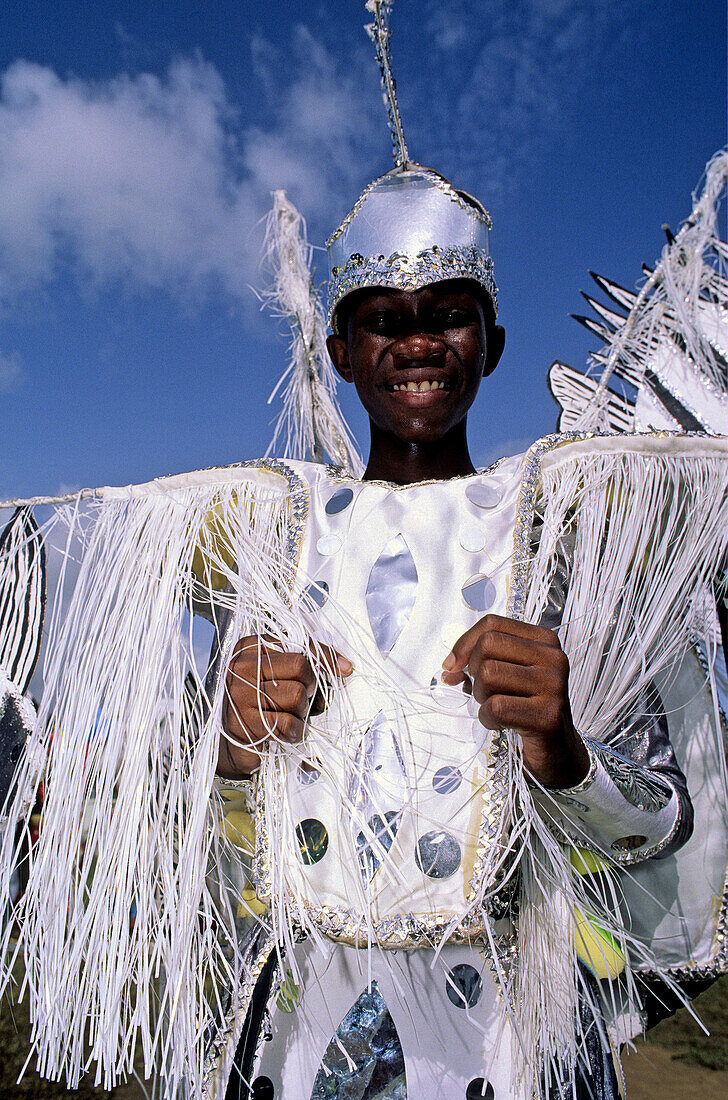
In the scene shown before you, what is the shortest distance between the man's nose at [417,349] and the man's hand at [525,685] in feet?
1.96

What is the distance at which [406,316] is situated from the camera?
1350mm

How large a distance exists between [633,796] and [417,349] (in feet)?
2.72

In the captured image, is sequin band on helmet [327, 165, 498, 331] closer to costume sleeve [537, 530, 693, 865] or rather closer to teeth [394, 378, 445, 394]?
teeth [394, 378, 445, 394]

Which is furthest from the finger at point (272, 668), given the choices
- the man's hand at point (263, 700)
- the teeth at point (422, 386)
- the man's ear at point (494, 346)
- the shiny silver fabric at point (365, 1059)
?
the man's ear at point (494, 346)

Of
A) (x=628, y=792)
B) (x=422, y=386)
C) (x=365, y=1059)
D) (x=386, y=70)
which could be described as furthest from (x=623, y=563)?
(x=386, y=70)

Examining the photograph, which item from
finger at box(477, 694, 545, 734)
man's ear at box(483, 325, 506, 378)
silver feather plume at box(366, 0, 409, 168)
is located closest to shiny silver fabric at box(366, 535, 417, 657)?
finger at box(477, 694, 545, 734)

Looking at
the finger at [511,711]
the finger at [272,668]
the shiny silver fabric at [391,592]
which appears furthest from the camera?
the shiny silver fabric at [391,592]

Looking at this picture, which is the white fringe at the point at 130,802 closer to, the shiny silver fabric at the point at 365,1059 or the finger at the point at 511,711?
the shiny silver fabric at the point at 365,1059

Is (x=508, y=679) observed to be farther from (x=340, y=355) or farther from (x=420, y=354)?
(x=340, y=355)

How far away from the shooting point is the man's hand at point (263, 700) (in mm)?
984

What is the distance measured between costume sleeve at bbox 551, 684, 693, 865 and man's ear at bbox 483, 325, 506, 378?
2.58 ft

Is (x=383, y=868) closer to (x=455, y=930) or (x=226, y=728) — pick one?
(x=455, y=930)

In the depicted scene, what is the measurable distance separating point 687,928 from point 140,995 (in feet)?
3.14

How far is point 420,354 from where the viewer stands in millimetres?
1327
